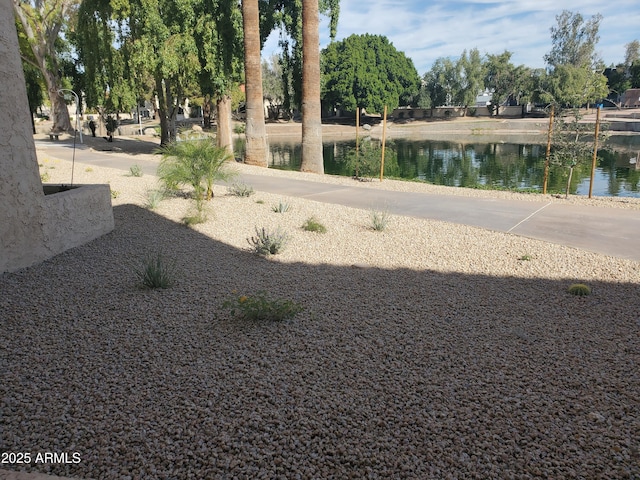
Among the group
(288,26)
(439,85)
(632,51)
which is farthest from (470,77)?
(288,26)

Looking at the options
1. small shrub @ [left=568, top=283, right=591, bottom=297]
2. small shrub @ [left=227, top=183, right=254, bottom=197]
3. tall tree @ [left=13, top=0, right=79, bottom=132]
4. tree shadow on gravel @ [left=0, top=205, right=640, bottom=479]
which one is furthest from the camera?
tall tree @ [left=13, top=0, right=79, bottom=132]

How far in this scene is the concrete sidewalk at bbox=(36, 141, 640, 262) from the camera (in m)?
8.44

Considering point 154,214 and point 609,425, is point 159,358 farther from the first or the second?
point 154,214

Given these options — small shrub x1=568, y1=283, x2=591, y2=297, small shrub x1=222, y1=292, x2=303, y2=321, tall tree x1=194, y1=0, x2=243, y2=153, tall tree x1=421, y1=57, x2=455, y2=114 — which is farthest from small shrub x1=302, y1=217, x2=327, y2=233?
tall tree x1=421, y1=57, x2=455, y2=114

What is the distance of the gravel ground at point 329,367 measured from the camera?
9.94 ft

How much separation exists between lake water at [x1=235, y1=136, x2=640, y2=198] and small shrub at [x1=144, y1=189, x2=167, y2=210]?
275 inches

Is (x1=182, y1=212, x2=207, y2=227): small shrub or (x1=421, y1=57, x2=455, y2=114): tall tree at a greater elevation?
Answer: (x1=421, y1=57, x2=455, y2=114): tall tree

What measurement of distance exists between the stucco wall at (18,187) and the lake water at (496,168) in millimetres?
10799

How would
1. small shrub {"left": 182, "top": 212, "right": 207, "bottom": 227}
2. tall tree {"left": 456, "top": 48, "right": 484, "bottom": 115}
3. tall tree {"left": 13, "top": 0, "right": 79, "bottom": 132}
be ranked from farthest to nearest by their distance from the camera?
tall tree {"left": 456, "top": 48, "right": 484, "bottom": 115}
tall tree {"left": 13, "top": 0, "right": 79, "bottom": 132}
small shrub {"left": 182, "top": 212, "right": 207, "bottom": 227}

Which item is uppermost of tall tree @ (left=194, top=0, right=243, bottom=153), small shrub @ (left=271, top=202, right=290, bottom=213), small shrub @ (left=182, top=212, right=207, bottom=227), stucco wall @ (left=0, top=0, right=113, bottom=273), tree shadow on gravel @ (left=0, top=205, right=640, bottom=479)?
tall tree @ (left=194, top=0, right=243, bottom=153)

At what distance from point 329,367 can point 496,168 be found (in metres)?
26.2

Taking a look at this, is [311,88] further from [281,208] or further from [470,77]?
[470,77]

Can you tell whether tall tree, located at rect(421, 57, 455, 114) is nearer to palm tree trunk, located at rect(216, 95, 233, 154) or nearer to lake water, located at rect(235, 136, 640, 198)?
lake water, located at rect(235, 136, 640, 198)

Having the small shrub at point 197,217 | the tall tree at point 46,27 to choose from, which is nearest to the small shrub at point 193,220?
the small shrub at point 197,217
